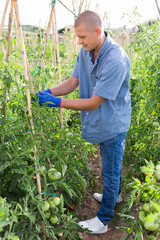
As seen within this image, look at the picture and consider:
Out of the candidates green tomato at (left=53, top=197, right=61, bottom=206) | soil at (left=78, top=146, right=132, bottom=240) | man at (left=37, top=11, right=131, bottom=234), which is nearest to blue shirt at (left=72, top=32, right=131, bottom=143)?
man at (left=37, top=11, right=131, bottom=234)

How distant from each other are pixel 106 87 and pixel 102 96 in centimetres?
8

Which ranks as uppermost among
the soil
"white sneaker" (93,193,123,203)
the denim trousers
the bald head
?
the bald head

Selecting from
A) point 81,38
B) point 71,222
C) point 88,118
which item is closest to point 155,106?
point 88,118

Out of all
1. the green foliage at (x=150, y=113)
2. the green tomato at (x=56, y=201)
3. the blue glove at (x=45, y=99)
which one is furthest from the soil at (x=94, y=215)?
the blue glove at (x=45, y=99)

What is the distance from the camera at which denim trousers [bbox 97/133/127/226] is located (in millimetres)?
2023

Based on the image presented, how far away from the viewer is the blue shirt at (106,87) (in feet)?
5.84

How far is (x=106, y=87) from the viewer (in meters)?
1.78

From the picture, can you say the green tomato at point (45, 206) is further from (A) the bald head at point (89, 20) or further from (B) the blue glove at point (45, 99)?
(A) the bald head at point (89, 20)

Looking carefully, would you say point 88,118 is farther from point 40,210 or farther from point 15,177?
point 40,210

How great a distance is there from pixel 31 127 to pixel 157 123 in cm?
145

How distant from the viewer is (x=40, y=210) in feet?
4.51

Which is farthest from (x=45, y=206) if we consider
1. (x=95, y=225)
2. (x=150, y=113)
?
(x=150, y=113)

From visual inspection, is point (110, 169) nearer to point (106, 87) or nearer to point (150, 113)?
point (106, 87)

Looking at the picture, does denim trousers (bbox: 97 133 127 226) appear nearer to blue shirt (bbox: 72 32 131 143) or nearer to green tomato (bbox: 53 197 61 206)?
blue shirt (bbox: 72 32 131 143)
